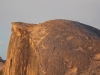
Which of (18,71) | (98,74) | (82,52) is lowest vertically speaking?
(18,71)

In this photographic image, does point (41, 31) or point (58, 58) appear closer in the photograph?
point (58, 58)

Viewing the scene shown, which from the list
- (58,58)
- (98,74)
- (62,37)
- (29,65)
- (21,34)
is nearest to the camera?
(98,74)

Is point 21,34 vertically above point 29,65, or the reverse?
point 21,34

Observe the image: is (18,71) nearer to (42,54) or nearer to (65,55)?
(42,54)

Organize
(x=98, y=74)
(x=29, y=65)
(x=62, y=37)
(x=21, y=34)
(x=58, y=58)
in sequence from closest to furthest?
(x=98, y=74), (x=58, y=58), (x=62, y=37), (x=29, y=65), (x=21, y=34)

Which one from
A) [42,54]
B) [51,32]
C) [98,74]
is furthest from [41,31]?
[98,74]

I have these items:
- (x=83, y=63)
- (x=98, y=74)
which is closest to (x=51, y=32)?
(x=83, y=63)
